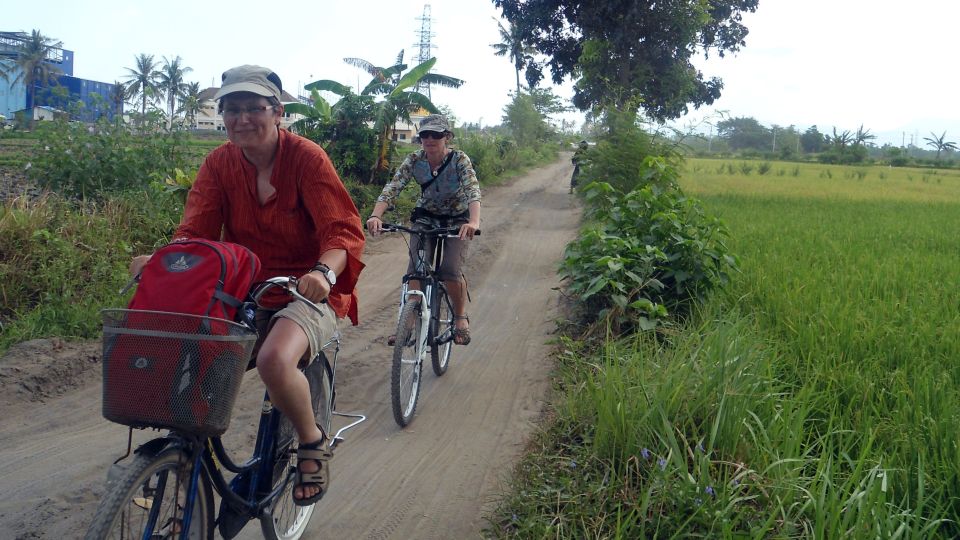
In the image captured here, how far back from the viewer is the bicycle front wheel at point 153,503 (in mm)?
2070

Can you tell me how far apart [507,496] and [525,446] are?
2.40 feet

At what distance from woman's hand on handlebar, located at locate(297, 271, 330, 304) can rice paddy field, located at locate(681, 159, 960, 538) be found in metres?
1.76

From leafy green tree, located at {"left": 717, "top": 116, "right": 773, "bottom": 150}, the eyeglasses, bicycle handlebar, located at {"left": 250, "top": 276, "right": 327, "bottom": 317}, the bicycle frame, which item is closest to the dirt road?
the bicycle frame

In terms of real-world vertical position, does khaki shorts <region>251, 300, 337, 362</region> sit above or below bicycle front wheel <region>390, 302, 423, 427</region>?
above

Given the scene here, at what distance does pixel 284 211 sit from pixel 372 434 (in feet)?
6.82

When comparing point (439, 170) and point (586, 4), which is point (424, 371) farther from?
point (586, 4)

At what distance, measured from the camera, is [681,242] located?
247 inches

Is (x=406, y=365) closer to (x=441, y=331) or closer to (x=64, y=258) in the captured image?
(x=441, y=331)

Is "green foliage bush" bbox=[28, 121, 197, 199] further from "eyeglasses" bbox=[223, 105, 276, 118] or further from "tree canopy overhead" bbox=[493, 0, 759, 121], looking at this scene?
Result: "tree canopy overhead" bbox=[493, 0, 759, 121]

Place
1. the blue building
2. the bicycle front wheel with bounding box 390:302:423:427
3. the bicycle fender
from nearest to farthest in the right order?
the bicycle fender → the bicycle front wheel with bounding box 390:302:423:427 → the blue building

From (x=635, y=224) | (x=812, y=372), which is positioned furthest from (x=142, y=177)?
(x=812, y=372)

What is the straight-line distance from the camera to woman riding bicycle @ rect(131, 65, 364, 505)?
9.16ft

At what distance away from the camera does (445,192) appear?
5625 millimetres

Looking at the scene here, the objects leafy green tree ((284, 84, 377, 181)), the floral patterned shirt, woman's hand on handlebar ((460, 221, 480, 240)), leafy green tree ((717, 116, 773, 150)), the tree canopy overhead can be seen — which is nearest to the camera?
woman's hand on handlebar ((460, 221, 480, 240))
